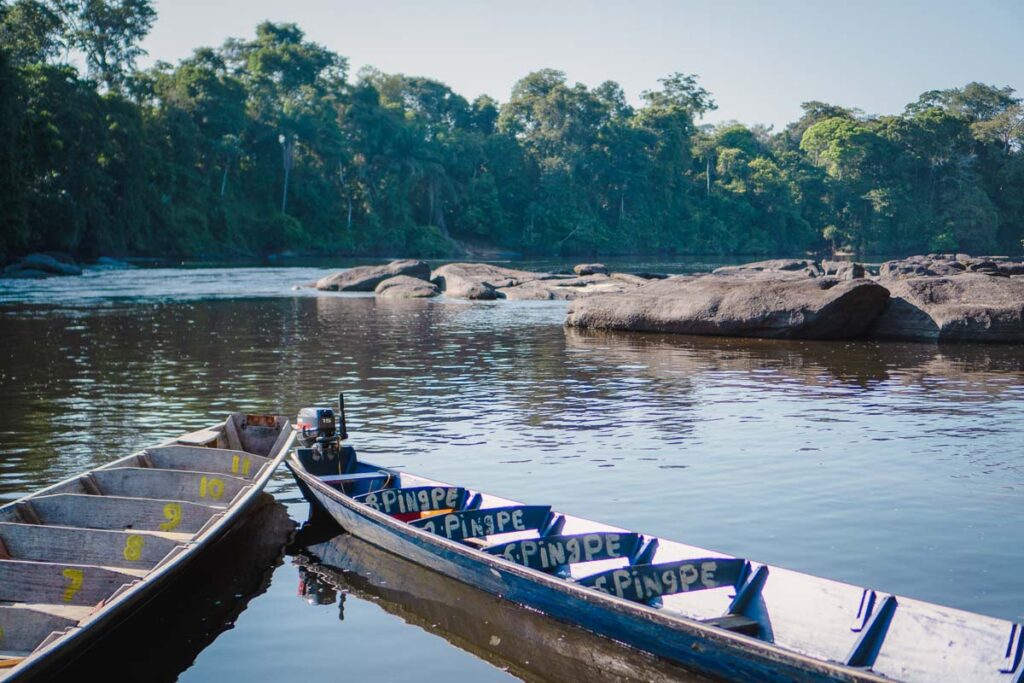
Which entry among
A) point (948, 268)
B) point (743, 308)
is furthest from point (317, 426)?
point (948, 268)

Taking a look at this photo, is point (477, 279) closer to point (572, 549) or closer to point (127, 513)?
point (127, 513)

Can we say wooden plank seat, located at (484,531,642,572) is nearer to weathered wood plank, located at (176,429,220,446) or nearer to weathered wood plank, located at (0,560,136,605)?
weathered wood plank, located at (0,560,136,605)

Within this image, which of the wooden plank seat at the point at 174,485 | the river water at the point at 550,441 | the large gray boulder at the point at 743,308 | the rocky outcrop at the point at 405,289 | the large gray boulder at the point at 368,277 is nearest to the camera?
the river water at the point at 550,441

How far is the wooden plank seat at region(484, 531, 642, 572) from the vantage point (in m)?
7.80

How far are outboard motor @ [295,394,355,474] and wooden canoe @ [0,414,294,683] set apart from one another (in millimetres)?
316

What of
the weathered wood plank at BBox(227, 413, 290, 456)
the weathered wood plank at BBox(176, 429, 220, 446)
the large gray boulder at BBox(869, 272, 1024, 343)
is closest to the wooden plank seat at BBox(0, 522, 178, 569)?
the weathered wood plank at BBox(176, 429, 220, 446)

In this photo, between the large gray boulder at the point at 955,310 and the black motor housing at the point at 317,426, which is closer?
the black motor housing at the point at 317,426

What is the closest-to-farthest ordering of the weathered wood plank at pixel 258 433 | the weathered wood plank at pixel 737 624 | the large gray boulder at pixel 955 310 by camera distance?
the weathered wood plank at pixel 737 624 < the weathered wood plank at pixel 258 433 < the large gray boulder at pixel 955 310

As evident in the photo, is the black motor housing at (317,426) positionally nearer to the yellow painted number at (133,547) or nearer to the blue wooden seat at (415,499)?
the blue wooden seat at (415,499)

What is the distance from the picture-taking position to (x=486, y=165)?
313 feet

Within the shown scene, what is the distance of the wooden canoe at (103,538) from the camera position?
6.37 m

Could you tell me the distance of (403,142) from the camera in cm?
8700

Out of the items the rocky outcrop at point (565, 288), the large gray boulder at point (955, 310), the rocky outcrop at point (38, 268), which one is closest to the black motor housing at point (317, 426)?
the large gray boulder at point (955, 310)

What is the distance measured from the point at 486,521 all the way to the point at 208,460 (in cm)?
365
